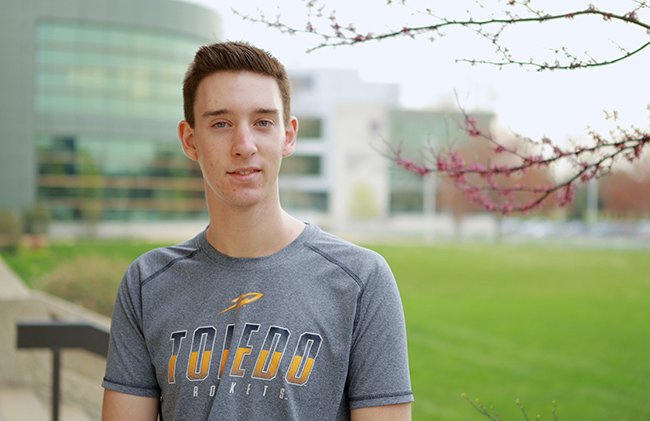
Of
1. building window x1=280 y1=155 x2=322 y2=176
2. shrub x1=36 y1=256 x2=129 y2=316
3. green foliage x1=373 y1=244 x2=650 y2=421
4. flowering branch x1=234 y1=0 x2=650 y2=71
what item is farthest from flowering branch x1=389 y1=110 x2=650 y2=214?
building window x1=280 y1=155 x2=322 y2=176

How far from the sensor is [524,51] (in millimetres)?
1754

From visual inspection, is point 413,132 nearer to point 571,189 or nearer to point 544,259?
point 544,259

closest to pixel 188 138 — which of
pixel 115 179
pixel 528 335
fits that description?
pixel 528 335

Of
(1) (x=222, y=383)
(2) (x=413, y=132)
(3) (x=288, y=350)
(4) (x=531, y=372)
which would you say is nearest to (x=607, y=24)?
(3) (x=288, y=350)

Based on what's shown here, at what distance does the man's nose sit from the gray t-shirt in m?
0.18

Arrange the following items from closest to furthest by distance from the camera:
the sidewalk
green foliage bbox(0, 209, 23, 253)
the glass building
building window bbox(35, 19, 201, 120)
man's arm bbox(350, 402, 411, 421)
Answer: man's arm bbox(350, 402, 411, 421) → the sidewalk → green foliage bbox(0, 209, 23, 253) → the glass building → building window bbox(35, 19, 201, 120)

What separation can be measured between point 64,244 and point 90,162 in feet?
13.2

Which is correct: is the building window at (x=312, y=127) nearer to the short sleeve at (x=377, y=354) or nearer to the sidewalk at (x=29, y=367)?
the sidewalk at (x=29, y=367)

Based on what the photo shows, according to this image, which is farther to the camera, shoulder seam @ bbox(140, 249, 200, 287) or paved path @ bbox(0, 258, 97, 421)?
paved path @ bbox(0, 258, 97, 421)

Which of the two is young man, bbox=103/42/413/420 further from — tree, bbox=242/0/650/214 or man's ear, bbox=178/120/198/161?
tree, bbox=242/0/650/214

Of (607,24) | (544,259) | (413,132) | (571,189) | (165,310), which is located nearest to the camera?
(165,310)

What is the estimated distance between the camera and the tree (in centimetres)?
159

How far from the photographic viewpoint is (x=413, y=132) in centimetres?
4612

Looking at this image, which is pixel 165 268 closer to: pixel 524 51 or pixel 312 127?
pixel 524 51
